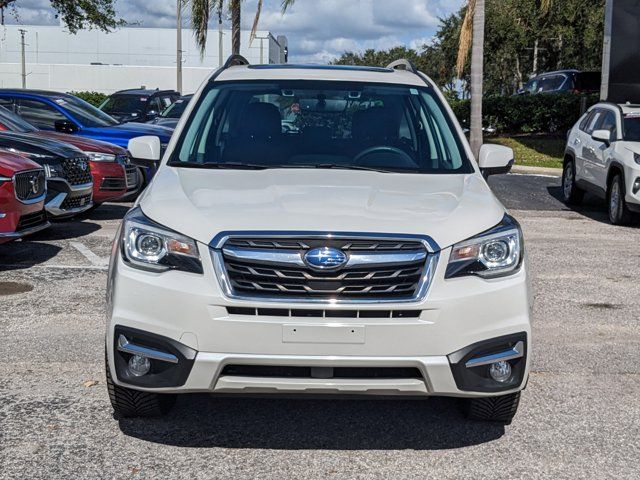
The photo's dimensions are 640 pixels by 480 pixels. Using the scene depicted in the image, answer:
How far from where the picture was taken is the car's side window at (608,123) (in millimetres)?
13781

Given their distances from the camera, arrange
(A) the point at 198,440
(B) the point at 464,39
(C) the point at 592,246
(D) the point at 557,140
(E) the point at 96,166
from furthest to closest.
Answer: (D) the point at 557,140 < (B) the point at 464,39 < (E) the point at 96,166 < (C) the point at 592,246 < (A) the point at 198,440

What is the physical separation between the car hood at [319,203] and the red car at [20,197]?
4228 mm

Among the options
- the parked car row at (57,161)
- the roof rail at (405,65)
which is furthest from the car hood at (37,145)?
the roof rail at (405,65)

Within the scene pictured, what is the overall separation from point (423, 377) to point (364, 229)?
67 cm

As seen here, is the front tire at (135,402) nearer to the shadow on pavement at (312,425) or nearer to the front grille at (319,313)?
the shadow on pavement at (312,425)

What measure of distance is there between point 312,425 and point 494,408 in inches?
35.0

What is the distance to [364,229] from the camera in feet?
13.7

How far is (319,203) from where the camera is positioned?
4426 millimetres

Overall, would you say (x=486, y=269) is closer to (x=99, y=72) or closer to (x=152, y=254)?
(x=152, y=254)

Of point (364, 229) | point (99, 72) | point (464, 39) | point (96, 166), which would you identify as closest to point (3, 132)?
point (96, 166)

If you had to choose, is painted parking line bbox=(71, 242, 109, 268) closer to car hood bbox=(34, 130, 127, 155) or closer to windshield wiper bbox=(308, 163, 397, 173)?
car hood bbox=(34, 130, 127, 155)

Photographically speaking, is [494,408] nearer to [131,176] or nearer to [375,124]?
[375,124]

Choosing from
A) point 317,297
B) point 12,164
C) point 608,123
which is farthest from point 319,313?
point 608,123

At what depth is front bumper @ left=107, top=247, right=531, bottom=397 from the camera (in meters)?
4.08
